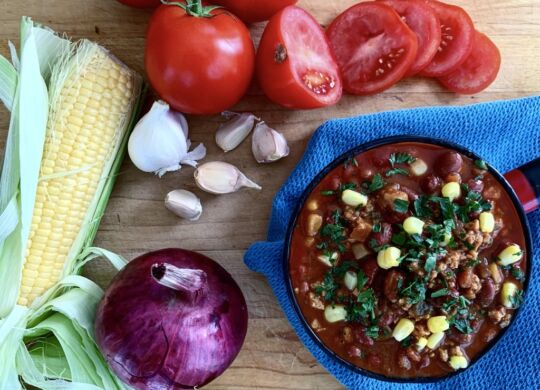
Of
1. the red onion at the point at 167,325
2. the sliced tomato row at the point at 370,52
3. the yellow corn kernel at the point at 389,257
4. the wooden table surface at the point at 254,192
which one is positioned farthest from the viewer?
the wooden table surface at the point at 254,192

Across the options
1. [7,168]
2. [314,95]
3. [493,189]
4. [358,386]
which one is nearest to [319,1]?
[314,95]

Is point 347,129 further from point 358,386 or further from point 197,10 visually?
point 358,386

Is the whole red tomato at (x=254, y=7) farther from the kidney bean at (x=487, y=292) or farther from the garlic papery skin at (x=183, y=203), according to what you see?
the kidney bean at (x=487, y=292)

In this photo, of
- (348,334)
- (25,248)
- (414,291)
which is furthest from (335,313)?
(25,248)

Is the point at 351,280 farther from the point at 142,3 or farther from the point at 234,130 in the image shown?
the point at 142,3

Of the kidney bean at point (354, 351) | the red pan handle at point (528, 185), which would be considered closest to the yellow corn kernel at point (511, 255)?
the red pan handle at point (528, 185)

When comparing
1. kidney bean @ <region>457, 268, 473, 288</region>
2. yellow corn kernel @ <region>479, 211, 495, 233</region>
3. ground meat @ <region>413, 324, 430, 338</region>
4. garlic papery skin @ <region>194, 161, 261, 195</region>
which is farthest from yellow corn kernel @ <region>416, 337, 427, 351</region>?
garlic papery skin @ <region>194, 161, 261, 195</region>
